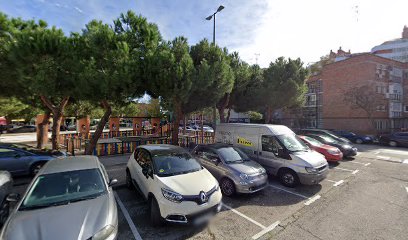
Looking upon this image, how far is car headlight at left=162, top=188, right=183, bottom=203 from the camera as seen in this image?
13.4ft

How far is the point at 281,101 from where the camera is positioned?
15570mm

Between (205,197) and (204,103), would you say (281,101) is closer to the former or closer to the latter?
(204,103)

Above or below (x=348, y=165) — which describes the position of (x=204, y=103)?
above

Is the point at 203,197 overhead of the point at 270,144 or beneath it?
beneath

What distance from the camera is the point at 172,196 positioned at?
4113 millimetres

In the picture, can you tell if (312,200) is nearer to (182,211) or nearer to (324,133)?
(182,211)

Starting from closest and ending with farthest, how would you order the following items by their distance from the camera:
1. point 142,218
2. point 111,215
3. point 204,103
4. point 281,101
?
point 111,215 < point 142,218 < point 204,103 < point 281,101

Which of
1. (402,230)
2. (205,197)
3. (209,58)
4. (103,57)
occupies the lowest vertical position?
(402,230)

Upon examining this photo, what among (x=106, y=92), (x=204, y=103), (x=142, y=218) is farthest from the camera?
(x=204, y=103)

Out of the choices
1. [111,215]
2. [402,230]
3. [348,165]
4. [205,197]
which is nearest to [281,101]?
[348,165]

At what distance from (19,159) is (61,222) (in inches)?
266

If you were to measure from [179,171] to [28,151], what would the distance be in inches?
282

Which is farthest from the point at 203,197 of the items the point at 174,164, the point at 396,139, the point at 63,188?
the point at 396,139

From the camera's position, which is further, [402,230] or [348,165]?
[348,165]
